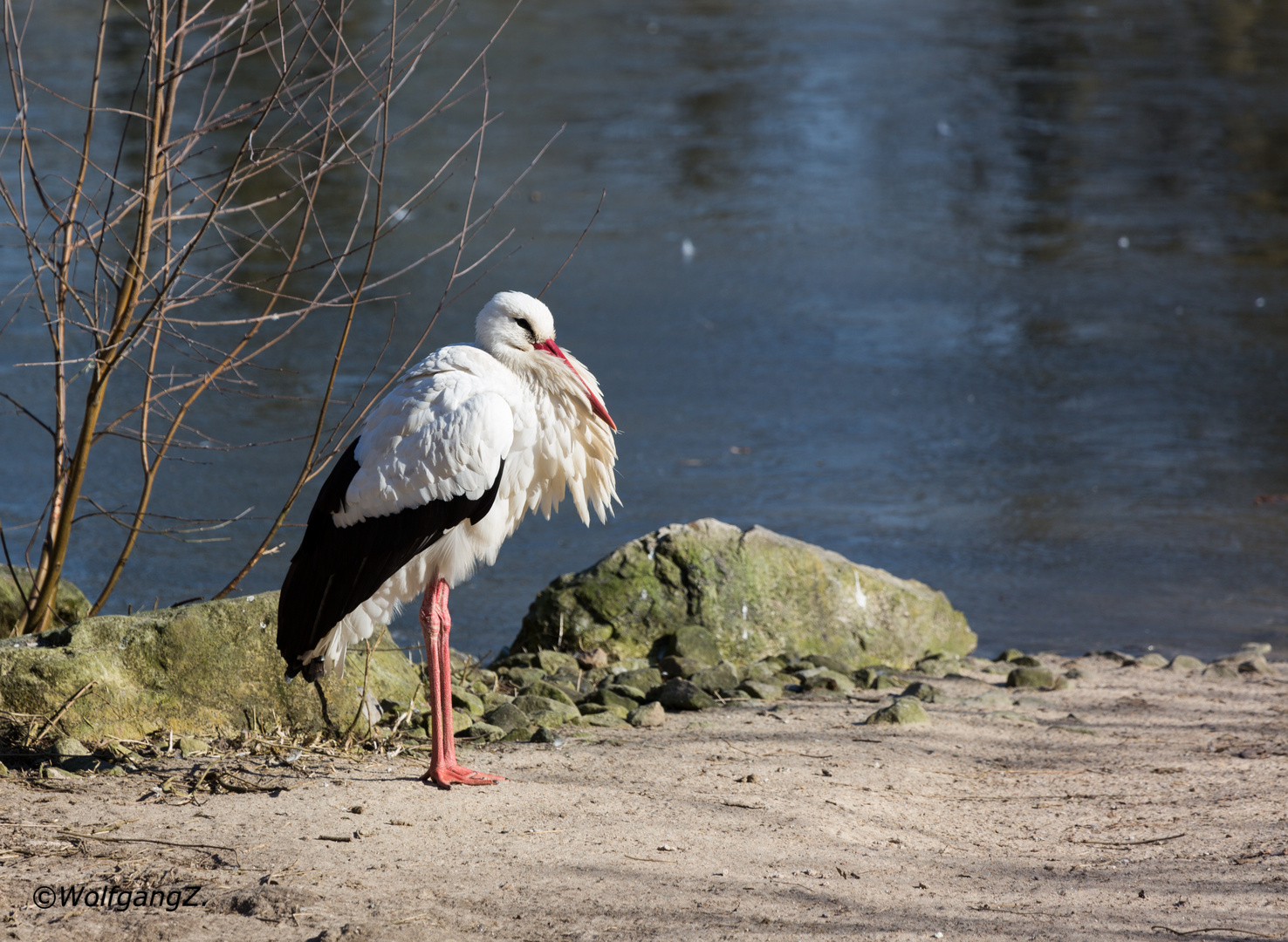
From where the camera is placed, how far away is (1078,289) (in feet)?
32.6

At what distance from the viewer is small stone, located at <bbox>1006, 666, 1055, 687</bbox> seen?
17.2 feet

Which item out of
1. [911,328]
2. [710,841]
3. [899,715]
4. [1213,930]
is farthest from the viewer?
[911,328]

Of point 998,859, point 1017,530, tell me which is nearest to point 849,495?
point 1017,530

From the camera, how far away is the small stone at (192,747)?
398 cm

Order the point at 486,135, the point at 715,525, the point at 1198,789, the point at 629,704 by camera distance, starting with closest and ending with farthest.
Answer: the point at 1198,789 → the point at 629,704 → the point at 715,525 → the point at 486,135

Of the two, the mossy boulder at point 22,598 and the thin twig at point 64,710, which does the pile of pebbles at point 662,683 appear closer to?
the thin twig at point 64,710

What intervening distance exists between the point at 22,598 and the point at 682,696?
2.42 meters

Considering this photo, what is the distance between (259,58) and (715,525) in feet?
45.6

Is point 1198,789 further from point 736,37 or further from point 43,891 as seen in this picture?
point 736,37

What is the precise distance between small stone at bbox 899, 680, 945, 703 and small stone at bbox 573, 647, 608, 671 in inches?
47.9

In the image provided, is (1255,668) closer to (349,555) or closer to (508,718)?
(508,718)

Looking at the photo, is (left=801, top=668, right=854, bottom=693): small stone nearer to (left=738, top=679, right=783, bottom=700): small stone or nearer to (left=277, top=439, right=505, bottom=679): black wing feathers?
(left=738, top=679, right=783, bottom=700): small stone

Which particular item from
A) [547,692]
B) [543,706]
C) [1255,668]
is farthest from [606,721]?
[1255,668]

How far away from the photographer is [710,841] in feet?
11.7
